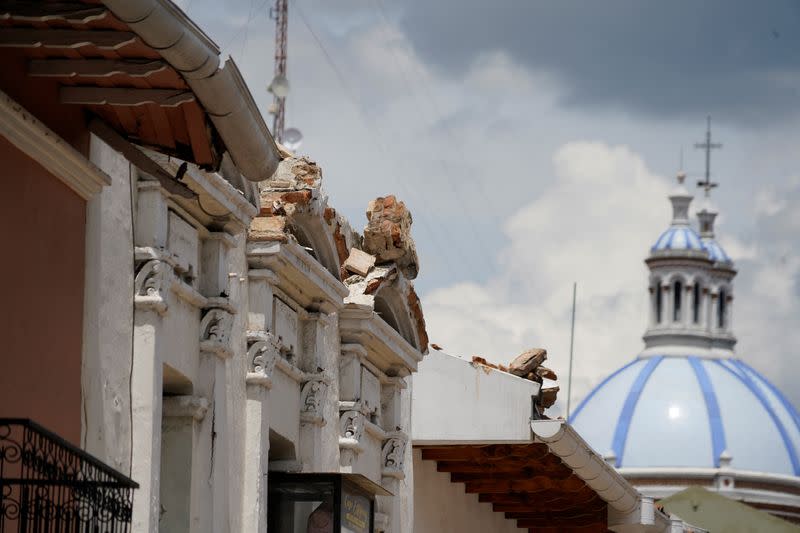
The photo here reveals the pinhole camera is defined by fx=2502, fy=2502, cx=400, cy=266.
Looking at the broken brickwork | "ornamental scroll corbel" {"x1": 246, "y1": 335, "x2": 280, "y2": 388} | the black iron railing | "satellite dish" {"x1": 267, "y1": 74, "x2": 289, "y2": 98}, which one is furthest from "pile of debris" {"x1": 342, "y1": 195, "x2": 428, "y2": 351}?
"satellite dish" {"x1": 267, "y1": 74, "x2": 289, "y2": 98}

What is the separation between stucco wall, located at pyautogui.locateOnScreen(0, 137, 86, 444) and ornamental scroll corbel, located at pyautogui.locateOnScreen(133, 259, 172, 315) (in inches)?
50.7

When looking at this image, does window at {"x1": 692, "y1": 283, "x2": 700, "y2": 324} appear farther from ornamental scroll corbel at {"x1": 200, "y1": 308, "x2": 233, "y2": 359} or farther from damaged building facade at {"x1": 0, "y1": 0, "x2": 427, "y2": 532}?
ornamental scroll corbel at {"x1": 200, "y1": 308, "x2": 233, "y2": 359}

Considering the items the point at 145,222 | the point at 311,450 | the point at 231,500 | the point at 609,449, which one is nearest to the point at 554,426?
the point at 311,450

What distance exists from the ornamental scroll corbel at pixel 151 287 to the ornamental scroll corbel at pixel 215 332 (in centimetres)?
139

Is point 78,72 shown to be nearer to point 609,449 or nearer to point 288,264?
point 288,264

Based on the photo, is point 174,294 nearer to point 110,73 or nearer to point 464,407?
point 110,73

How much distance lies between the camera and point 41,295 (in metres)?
13.6

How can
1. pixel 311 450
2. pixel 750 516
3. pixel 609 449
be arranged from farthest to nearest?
1. pixel 609 449
2. pixel 750 516
3. pixel 311 450

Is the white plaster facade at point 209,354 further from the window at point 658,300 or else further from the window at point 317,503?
the window at point 658,300

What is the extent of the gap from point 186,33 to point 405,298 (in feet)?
36.2

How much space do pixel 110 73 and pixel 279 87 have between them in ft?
108

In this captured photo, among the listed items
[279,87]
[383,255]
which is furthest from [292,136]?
[383,255]

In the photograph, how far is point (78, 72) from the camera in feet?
43.8

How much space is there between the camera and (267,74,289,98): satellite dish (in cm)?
4583
